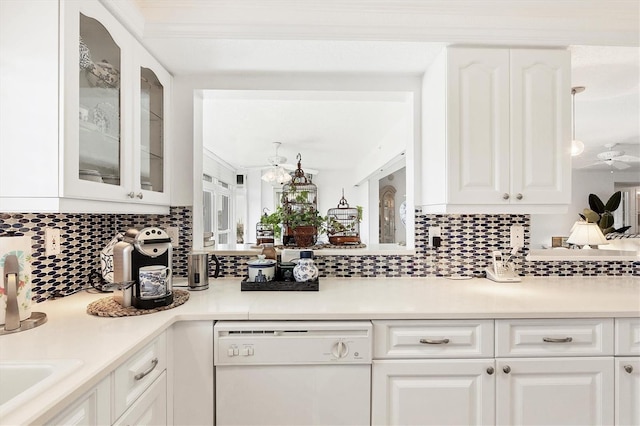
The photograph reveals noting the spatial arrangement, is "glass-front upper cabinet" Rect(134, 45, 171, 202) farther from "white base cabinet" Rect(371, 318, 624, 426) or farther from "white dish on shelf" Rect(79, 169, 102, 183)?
"white base cabinet" Rect(371, 318, 624, 426)

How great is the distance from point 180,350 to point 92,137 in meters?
0.94

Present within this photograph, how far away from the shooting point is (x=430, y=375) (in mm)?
1426

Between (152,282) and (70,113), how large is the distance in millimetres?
732

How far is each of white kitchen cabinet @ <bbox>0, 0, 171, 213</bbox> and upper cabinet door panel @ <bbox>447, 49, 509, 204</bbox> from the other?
5.21ft

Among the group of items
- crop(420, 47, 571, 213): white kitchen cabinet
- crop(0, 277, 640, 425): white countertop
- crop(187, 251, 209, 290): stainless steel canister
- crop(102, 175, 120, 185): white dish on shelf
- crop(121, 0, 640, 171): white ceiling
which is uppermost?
crop(121, 0, 640, 171): white ceiling

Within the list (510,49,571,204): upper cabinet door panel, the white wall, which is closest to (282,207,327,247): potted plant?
(510,49,571,204): upper cabinet door panel

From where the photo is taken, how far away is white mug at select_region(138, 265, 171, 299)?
57.0 inches

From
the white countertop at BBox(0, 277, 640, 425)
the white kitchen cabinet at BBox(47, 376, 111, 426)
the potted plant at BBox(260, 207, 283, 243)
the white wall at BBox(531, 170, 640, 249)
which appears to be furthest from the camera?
the white wall at BBox(531, 170, 640, 249)

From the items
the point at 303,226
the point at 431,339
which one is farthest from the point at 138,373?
the point at 303,226

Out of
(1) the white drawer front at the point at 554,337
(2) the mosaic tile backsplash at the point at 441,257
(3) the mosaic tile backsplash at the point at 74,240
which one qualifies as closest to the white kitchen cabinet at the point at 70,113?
(3) the mosaic tile backsplash at the point at 74,240

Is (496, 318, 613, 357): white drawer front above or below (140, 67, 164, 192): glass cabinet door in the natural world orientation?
below

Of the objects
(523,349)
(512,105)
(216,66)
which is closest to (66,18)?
(216,66)

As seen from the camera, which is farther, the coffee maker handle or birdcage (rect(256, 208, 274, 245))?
birdcage (rect(256, 208, 274, 245))

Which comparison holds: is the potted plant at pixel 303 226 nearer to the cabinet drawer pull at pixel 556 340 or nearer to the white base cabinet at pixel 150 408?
the white base cabinet at pixel 150 408
